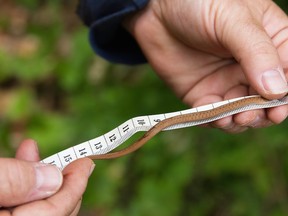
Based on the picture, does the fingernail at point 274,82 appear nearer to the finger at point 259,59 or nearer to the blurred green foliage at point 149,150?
the finger at point 259,59

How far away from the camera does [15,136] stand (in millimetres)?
3498

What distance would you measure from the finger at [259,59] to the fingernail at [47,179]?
69 cm

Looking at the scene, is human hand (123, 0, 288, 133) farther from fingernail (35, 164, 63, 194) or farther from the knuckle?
the knuckle

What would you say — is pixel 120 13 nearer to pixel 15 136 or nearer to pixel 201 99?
pixel 201 99

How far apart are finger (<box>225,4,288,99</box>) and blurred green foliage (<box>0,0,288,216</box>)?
0.82 metres

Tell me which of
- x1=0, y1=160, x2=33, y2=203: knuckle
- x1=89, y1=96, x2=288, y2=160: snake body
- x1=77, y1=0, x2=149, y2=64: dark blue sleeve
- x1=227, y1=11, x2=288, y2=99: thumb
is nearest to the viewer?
x1=0, y1=160, x2=33, y2=203: knuckle

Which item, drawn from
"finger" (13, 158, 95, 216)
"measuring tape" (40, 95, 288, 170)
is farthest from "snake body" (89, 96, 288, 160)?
"finger" (13, 158, 95, 216)

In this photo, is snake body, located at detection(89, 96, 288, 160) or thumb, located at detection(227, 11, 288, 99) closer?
thumb, located at detection(227, 11, 288, 99)

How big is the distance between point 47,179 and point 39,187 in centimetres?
3

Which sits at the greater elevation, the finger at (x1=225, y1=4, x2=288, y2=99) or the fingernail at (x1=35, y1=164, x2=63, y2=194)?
the finger at (x1=225, y1=4, x2=288, y2=99)

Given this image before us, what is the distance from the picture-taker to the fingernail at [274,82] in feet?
5.67

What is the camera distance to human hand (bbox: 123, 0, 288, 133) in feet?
5.74

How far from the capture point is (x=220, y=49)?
207cm

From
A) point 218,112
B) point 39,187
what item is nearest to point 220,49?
point 218,112
